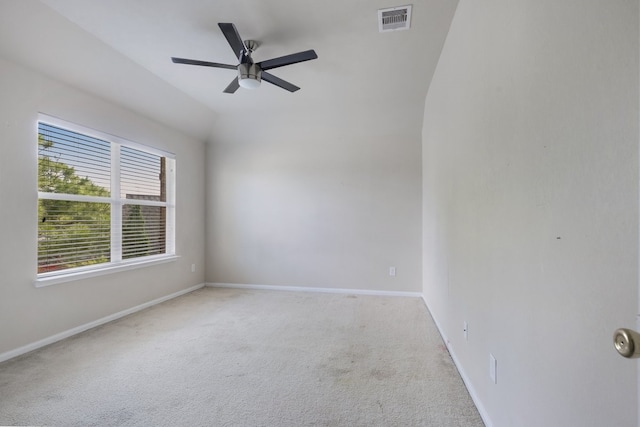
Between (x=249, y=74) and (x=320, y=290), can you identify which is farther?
(x=320, y=290)

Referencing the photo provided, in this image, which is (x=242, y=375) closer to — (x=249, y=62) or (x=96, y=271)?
(x=96, y=271)

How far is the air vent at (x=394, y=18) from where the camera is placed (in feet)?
6.86

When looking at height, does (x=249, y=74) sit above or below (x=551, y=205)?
above

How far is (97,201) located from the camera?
313 cm

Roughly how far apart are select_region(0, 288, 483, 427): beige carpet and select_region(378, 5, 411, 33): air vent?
2.64m

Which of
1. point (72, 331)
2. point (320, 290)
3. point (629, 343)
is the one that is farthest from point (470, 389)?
point (72, 331)

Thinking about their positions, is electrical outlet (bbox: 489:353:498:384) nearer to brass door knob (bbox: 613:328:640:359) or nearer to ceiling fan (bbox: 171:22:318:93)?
brass door knob (bbox: 613:328:640:359)

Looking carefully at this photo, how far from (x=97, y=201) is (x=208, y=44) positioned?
80.3 inches

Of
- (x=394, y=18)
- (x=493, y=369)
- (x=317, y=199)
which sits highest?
(x=394, y=18)

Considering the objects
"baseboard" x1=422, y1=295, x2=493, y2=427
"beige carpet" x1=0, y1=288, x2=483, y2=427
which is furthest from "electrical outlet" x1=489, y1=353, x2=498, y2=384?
A: "beige carpet" x1=0, y1=288, x2=483, y2=427

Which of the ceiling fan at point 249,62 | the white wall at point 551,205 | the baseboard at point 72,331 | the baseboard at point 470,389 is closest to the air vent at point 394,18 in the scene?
the white wall at point 551,205

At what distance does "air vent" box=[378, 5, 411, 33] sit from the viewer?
2092mm

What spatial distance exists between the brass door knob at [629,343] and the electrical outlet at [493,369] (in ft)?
3.53

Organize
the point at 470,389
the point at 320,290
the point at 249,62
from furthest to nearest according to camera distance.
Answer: the point at 320,290 → the point at 249,62 → the point at 470,389
